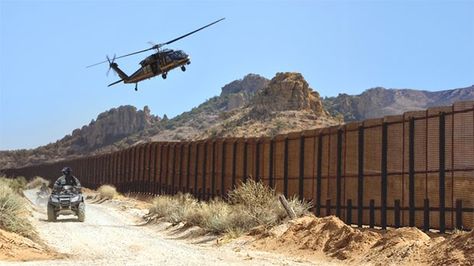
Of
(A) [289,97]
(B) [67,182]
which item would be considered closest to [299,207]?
(B) [67,182]

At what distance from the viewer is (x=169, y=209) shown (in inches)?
1174

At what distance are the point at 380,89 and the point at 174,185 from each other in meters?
92.6

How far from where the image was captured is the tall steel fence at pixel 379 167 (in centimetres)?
1739

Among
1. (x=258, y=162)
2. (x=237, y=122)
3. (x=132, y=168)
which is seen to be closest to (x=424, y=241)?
(x=258, y=162)

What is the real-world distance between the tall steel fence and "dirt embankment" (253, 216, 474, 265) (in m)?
1.44

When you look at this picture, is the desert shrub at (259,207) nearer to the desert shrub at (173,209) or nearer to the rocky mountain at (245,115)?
the desert shrub at (173,209)

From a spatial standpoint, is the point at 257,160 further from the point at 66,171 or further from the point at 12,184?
the point at 12,184

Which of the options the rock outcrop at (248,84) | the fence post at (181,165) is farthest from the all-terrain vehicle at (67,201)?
the rock outcrop at (248,84)

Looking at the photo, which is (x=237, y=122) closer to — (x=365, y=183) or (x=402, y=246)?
(x=365, y=183)

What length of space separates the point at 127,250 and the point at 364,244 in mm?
6241

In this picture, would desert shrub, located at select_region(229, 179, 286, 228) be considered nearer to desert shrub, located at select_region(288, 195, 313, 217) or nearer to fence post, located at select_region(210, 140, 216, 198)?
desert shrub, located at select_region(288, 195, 313, 217)

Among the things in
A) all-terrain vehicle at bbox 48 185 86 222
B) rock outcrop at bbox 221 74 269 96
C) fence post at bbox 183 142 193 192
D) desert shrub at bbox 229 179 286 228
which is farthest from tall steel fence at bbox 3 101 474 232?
rock outcrop at bbox 221 74 269 96

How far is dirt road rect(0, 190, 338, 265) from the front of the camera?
15.3 m

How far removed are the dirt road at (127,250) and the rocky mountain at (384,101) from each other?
96.6 meters
